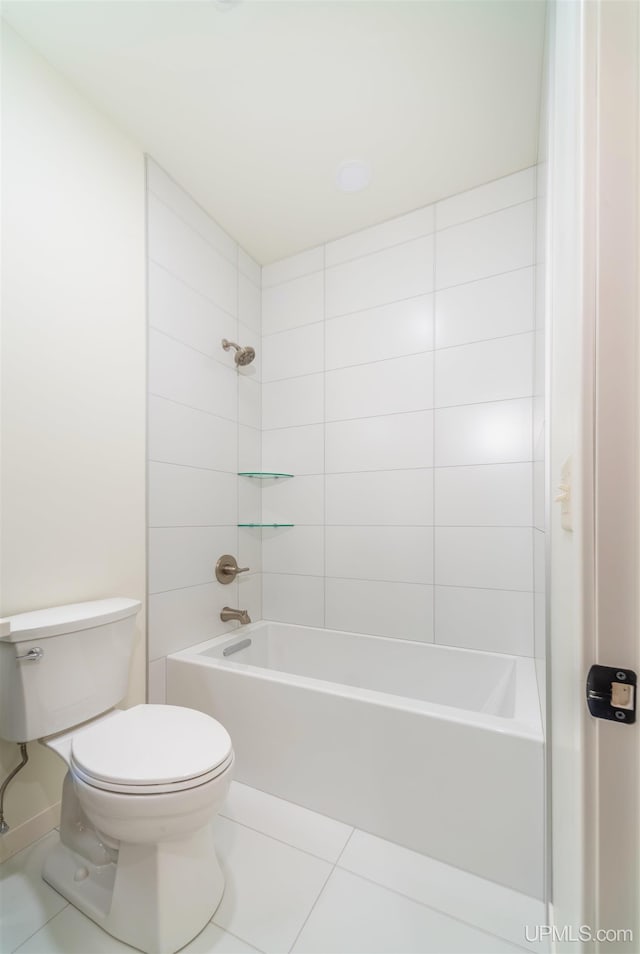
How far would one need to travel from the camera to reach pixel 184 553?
179 centimetres

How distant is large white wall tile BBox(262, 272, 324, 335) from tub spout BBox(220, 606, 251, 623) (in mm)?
1583

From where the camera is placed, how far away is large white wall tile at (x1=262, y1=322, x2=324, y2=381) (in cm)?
222

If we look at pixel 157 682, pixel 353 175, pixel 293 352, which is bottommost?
pixel 157 682

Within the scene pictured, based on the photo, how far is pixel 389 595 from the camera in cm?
195

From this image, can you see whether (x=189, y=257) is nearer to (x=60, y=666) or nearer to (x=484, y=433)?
(x=484, y=433)

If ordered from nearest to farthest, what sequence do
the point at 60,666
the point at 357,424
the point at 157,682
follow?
the point at 60,666, the point at 157,682, the point at 357,424

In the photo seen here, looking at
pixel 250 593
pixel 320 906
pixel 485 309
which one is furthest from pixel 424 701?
pixel 485 309

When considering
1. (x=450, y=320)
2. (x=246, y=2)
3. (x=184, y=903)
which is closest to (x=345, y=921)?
(x=184, y=903)

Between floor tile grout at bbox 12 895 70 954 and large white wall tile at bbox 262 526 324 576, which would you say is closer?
floor tile grout at bbox 12 895 70 954

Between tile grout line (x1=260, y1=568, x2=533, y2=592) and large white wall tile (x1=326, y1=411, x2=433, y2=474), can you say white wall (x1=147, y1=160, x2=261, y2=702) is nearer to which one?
tile grout line (x1=260, y1=568, x2=533, y2=592)

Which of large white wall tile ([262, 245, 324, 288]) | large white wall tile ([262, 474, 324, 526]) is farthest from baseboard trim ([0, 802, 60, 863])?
large white wall tile ([262, 245, 324, 288])

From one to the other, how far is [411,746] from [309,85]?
2.22 meters

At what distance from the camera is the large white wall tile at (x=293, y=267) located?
7.37 feet

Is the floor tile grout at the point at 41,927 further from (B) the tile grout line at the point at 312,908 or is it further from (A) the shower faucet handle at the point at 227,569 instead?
(A) the shower faucet handle at the point at 227,569
